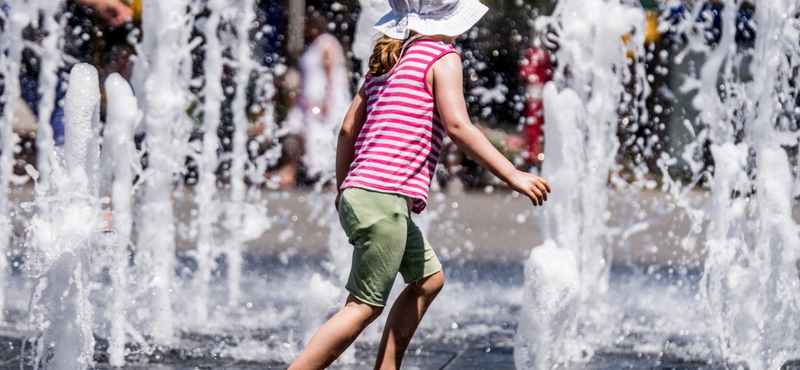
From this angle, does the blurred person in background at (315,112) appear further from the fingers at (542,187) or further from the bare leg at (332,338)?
the fingers at (542,187)

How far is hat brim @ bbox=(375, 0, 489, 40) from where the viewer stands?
2.32m

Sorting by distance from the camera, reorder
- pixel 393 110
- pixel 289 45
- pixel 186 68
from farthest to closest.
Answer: pixel 289 45, pixel 186 68, pixel 393 110

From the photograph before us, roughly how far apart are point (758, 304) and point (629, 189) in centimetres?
675

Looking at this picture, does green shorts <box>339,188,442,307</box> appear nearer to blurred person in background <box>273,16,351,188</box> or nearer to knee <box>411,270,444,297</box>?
knee <box>411,270,444,297</box>

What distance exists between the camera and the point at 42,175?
17.2 feet

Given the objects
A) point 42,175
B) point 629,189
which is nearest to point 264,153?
point 629,189

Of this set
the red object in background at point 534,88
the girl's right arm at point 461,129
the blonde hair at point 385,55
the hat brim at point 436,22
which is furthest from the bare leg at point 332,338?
the red object in background at point 534,88

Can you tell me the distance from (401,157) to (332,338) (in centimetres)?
46

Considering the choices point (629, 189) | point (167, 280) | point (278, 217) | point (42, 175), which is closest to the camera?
point (167, 280)

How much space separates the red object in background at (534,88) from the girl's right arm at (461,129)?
23.4 ft

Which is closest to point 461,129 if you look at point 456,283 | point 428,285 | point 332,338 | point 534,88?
point 428,285

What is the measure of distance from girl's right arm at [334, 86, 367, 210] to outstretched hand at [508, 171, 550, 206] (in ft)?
1.55

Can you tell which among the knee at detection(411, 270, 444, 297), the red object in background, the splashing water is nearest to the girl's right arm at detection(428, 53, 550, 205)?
the knee at detection(411, 270, 444, 297)

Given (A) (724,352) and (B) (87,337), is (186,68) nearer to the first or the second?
(B) (87,337)
